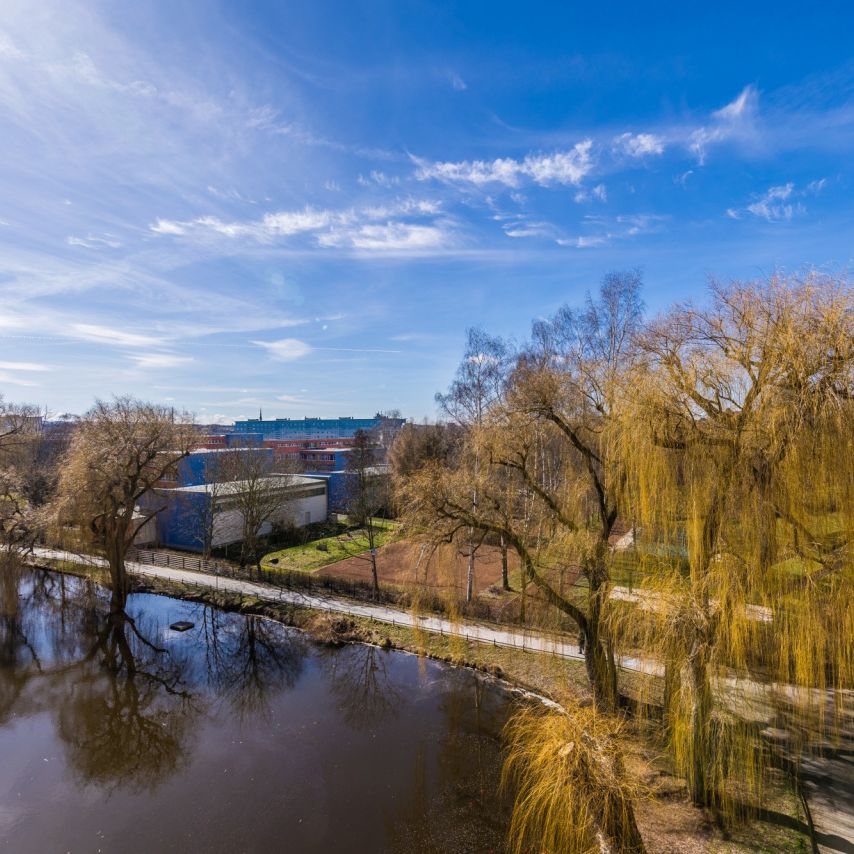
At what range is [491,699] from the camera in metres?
11.4

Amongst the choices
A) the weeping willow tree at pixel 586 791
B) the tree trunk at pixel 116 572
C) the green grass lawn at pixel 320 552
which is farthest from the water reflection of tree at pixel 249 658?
the weeping willow tree at pixel 586 791

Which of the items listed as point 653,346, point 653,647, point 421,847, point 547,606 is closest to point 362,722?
point 421,847

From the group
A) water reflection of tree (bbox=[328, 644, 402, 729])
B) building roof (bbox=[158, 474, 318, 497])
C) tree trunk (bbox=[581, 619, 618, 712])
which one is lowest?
water reflection of tree (bbox=[328, 644, 402, 729])

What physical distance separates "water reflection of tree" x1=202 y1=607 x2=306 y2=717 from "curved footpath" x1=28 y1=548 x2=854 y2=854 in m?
1.48

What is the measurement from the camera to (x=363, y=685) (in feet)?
40.3

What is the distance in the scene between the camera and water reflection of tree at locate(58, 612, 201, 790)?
9.27 m

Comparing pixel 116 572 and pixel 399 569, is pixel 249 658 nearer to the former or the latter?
pixel 116 572

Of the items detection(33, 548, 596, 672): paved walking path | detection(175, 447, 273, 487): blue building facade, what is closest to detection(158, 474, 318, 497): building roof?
detection(175, 447, 273, 487): blue building facade

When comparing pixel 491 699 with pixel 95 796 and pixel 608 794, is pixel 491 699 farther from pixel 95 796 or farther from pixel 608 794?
pixel 95 796

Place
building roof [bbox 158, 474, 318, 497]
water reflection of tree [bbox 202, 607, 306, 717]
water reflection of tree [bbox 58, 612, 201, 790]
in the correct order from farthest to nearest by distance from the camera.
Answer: building roof [bbox 158, 474, 318, 497], water reflection of tree [bbox 202, 607, 306, 717], water reflection of tree [bbox 58, 612, 201, 790]

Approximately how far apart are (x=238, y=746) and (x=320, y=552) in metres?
14.2

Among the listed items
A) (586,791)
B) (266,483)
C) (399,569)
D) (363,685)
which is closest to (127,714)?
→ (363,685)

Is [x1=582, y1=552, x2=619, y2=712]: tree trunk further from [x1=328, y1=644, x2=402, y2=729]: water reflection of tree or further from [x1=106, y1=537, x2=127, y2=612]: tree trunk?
[x1=106, y1=537, x2=127, y2=612]: tree trunk

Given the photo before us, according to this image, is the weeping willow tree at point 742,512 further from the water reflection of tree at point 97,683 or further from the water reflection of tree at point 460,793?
the water reflection of tree at point 97,683
